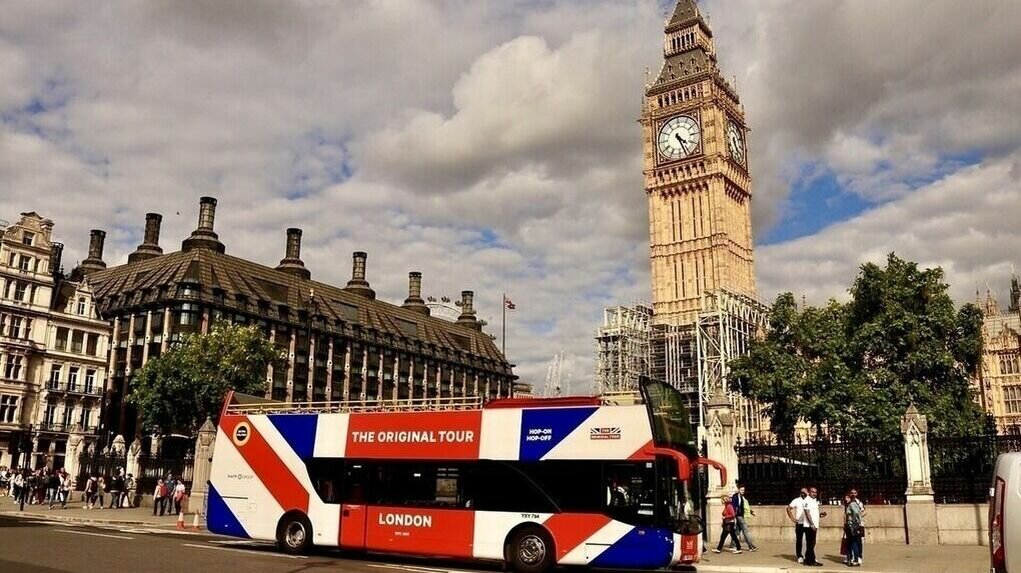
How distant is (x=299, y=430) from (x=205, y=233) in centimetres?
7539

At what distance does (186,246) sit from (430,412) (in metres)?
77.9

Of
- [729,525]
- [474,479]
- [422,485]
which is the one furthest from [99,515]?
[729,525]

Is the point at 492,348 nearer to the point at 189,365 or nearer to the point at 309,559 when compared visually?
the point at 189,365

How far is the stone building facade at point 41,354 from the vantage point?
201ft

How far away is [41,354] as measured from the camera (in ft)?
207

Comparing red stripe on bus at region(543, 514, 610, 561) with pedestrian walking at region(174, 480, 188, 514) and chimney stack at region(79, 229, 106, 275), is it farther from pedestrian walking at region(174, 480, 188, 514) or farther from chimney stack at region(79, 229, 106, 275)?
chimney stack at region(79, 229, 106, 275)

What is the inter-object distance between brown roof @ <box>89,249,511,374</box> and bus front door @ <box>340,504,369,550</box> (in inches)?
2366

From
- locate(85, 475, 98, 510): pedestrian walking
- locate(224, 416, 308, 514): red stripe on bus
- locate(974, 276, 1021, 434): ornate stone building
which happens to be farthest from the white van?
locate(974, 276, 1021, 434): ornate stone building

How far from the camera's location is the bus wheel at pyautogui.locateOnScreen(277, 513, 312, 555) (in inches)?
751

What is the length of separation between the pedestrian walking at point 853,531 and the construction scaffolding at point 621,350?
6624 cm

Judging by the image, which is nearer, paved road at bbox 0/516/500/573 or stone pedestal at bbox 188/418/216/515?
paved road at bbox 0/516/500/573

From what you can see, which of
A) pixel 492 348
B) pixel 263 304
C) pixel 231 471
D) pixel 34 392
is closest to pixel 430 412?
pixel 231 471

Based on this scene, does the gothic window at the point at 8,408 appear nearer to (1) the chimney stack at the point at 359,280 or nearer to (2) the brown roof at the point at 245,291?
(2) the brown roof at the point at 245,291

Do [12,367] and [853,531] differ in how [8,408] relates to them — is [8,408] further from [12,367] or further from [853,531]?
[853,531]
